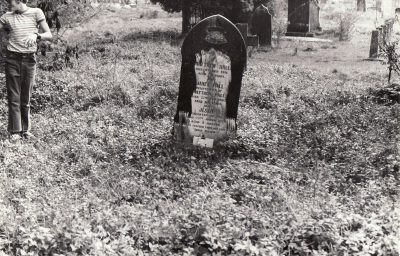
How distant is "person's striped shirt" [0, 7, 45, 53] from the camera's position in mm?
6203

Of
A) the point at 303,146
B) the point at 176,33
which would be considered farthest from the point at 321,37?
the point at 303,146

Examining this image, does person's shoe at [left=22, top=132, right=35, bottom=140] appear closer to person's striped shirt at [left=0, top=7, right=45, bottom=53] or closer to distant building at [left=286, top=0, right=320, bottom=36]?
person's striped shirt at [left=0, top=7, right=45, bottom=53]

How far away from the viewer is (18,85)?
6.50 metres

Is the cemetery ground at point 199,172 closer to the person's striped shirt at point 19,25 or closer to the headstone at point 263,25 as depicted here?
the person's striped shirt at point 19,25

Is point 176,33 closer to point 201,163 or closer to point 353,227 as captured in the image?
point 201,163

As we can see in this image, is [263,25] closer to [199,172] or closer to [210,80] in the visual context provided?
[210,80]

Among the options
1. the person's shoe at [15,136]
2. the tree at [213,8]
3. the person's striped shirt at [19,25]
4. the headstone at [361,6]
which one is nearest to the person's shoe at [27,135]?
the person's shoe at [15,136]

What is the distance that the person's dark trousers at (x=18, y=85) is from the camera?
6355 millimetres

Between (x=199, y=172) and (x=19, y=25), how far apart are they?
325 centimetres

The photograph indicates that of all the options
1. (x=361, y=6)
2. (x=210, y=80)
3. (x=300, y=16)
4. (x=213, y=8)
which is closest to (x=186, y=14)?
(x=213, y=8)

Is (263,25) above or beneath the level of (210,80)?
above

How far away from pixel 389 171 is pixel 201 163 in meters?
2.21

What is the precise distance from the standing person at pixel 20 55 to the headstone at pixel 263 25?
11806mm

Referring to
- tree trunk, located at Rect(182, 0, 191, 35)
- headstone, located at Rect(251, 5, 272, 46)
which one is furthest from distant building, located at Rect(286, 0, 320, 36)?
tree trunk, located at Rect(182, 0, 191, 35)
